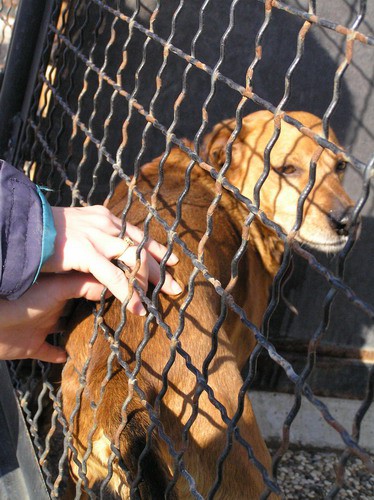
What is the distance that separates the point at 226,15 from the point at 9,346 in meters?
1.97

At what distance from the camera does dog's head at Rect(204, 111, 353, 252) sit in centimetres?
242

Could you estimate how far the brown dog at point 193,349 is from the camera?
154 centimetres

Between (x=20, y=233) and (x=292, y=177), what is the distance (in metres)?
1.43

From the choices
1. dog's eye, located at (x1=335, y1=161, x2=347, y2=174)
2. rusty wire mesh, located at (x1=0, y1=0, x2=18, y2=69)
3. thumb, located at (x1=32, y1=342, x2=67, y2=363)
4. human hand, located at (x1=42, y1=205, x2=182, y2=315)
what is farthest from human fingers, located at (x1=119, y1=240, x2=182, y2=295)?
rusty wire mesh, located at (x1=0, y1=0, x2=18, y2=69)

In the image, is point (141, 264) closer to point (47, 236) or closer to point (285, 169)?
point (47, 236)

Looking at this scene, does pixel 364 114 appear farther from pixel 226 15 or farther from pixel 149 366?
pixel 149 366

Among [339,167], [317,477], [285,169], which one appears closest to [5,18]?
[285,169]

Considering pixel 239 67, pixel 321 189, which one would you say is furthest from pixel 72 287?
pixel 239 67

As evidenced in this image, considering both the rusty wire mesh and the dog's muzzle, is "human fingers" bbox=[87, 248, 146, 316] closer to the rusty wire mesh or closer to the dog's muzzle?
the dog's muzzle

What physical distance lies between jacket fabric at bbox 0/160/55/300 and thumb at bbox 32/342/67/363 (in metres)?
0.46

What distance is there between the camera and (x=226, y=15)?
10.00 ft

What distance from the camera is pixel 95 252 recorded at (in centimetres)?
156

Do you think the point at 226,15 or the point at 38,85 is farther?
the point at 226,15

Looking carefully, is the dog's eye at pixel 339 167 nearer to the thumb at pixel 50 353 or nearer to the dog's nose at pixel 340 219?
the dog's nose at pixel 340 219
